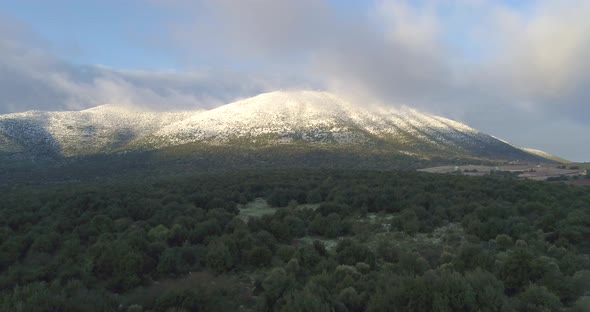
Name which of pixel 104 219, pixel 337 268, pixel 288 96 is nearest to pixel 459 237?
pixel 337 268

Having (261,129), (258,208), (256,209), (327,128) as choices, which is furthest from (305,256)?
(261,129)

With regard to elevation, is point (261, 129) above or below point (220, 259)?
above

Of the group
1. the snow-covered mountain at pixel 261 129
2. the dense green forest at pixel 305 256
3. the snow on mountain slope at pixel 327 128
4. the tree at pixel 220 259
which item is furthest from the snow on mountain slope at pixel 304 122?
the tree at pixel 220 259

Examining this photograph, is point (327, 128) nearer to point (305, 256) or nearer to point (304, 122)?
point (304, 122)

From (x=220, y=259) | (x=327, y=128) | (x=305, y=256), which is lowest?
(x=220, y=259)

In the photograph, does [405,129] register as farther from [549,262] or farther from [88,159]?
[549,262]

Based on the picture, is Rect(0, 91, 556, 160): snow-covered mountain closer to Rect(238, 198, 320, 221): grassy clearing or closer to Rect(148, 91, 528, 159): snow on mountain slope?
Rect(148, 91, 528, 159): snow on mountain slope
